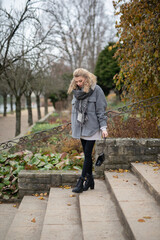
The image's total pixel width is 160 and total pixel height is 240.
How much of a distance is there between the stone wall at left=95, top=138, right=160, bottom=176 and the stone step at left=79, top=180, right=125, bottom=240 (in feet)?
1.96

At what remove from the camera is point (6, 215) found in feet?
12.3

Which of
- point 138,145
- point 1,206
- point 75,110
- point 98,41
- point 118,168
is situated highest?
point 98,41

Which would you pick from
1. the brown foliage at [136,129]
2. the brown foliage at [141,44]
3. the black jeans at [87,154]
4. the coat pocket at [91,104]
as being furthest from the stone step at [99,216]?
the brown foliage at [141,44]

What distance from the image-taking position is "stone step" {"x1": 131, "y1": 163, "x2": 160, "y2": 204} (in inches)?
122

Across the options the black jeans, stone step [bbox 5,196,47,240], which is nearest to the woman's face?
the black jeans

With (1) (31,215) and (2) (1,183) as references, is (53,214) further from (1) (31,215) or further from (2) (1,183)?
(2) (1,183)

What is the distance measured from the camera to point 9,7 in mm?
7605

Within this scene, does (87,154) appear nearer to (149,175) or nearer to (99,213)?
(99,213)

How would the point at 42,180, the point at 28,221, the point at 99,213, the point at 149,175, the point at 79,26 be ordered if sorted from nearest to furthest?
the point at 99,213
the point at 28,221
the point at 149,175
the point at 42,180
the point at 79,26

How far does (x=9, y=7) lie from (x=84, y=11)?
12263 millimetres

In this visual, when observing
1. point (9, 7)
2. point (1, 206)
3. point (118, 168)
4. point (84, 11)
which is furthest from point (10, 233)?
point (84, 11)

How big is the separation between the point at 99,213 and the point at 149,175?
993 millimetres

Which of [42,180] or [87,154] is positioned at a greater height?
[87,154]

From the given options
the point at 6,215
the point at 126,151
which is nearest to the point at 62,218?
the point at 6,215
